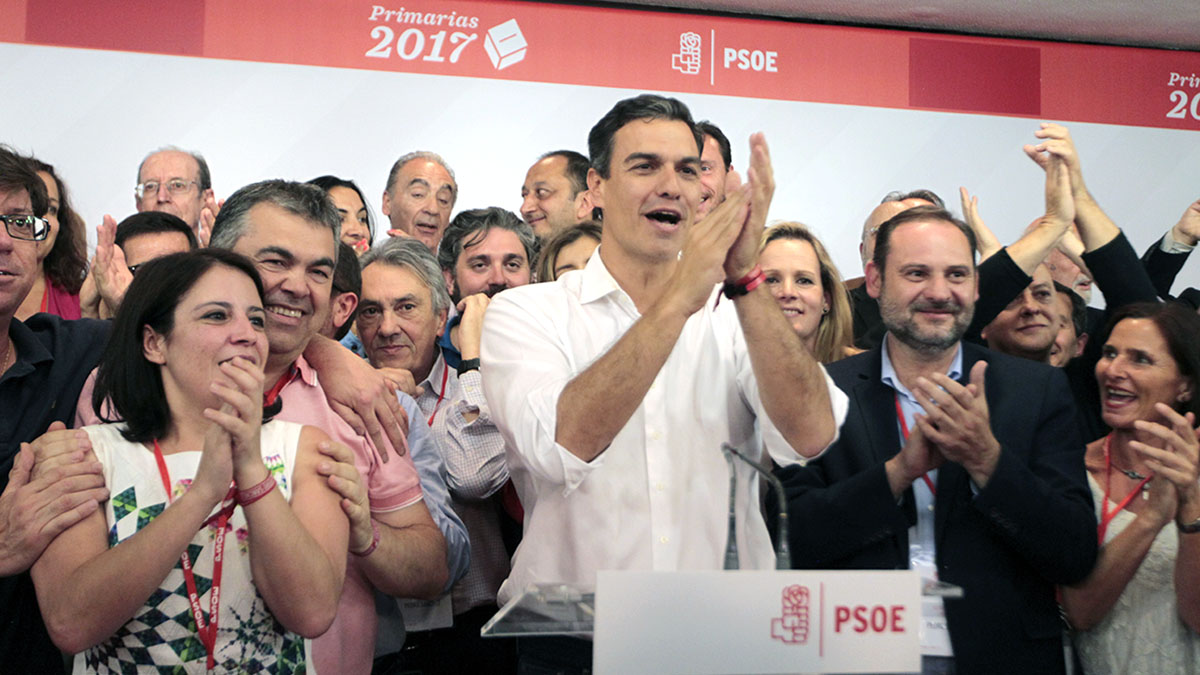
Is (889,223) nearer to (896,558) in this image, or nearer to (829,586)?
(896,558)

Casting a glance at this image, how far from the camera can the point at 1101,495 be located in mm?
2863

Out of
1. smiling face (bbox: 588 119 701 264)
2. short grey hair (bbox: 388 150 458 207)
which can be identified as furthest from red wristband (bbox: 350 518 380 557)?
short grey hair (bbox: 388 150 458 207)

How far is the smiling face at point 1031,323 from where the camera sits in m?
3.69

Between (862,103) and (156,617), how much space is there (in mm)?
4640

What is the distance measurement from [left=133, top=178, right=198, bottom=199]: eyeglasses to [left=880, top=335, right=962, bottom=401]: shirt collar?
317 cm

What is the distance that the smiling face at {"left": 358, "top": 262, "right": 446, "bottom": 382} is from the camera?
339 centimetres

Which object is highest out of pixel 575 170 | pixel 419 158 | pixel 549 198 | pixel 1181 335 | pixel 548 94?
pixel 548 94

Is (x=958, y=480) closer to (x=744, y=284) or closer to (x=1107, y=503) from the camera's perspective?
(x=1107, y=503)

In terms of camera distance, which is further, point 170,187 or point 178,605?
point 170,187

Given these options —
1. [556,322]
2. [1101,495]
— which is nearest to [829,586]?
[556,322]

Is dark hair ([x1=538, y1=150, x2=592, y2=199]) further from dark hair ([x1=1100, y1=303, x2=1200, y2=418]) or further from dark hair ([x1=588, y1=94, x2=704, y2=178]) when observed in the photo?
dark hair ([x1=1100, y1=303, x2=1200, y2=418])

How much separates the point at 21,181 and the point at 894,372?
6.78ft

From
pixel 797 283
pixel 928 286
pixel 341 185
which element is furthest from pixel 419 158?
pixel 928 286

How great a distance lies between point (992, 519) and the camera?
8.14 feet
